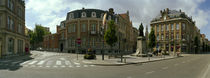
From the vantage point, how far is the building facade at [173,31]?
168ft

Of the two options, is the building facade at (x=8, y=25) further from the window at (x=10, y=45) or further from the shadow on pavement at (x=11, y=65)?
the shadow on pavement at (x=11, y=65)

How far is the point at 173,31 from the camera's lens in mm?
53594

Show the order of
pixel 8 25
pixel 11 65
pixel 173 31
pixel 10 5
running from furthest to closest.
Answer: pixel 173 31 < pixel 10 5 < pixel 8 25 < pixel 11 65

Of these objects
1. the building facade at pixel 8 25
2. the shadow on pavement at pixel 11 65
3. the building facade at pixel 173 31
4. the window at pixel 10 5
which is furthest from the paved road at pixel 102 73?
the building facade at pixel 173 31

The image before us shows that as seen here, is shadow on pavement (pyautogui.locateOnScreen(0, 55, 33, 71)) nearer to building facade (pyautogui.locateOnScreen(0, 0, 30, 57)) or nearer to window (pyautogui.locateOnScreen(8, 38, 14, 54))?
building facade (pyautogui.locateOnScreen(0, 0, 30, 57))

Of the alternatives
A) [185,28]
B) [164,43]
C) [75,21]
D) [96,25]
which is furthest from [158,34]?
[75,21]

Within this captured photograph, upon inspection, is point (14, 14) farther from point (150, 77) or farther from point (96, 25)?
point (150, 77)

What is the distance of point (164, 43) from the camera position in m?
55.4

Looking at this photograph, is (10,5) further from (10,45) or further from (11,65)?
(11,65)

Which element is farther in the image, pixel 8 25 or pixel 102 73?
pixel 8 25

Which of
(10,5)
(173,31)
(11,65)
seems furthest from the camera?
(173,31)

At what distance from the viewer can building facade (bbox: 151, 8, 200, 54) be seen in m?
51.2

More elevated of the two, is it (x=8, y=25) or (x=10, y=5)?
(x=10, y=5)

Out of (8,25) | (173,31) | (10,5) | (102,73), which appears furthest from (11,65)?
(173,31)
